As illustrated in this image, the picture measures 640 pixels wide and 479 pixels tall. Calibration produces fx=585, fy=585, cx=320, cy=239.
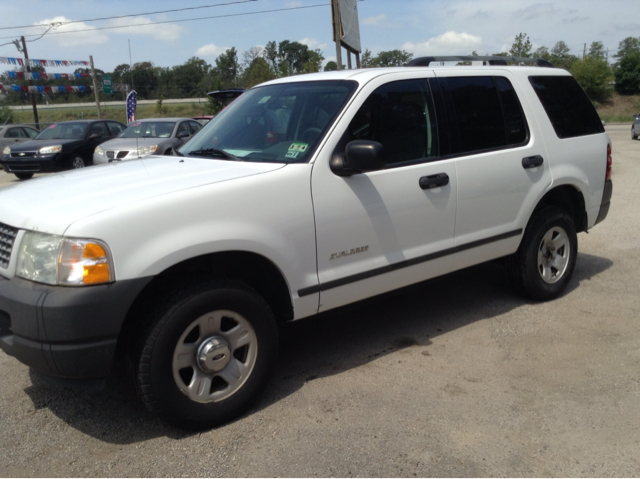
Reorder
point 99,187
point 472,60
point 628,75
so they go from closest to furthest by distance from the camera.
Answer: point 99,187 → point 472,60 → point 628,75

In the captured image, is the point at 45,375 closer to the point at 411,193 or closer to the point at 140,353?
the point at 140,353

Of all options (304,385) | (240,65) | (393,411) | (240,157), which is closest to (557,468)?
(393,411)

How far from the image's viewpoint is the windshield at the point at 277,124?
11.8 ft

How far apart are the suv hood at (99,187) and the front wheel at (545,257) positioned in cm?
241

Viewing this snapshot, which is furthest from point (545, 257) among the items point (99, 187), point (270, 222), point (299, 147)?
point (99, 187)

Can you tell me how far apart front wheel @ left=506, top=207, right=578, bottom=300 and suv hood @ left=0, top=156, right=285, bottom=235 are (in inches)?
94.9

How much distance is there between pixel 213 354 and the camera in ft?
10.1

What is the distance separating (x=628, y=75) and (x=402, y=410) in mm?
67301

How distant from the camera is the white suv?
2.75 meters

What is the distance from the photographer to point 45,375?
292 cm

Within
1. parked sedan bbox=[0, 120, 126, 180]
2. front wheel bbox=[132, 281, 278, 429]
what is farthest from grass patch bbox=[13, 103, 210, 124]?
front wheel bbox=[132, 281, 278, 429]

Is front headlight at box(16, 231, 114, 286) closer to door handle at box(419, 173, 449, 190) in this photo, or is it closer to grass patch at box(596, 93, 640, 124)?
door handle at box(419, 173, 449, 190)

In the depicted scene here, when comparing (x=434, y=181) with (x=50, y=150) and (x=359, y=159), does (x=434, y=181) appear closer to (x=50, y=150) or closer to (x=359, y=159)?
(x=359, y=159)

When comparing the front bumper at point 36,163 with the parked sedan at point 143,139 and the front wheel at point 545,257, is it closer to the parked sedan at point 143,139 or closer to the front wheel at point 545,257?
the parked sedan at point 143,139
